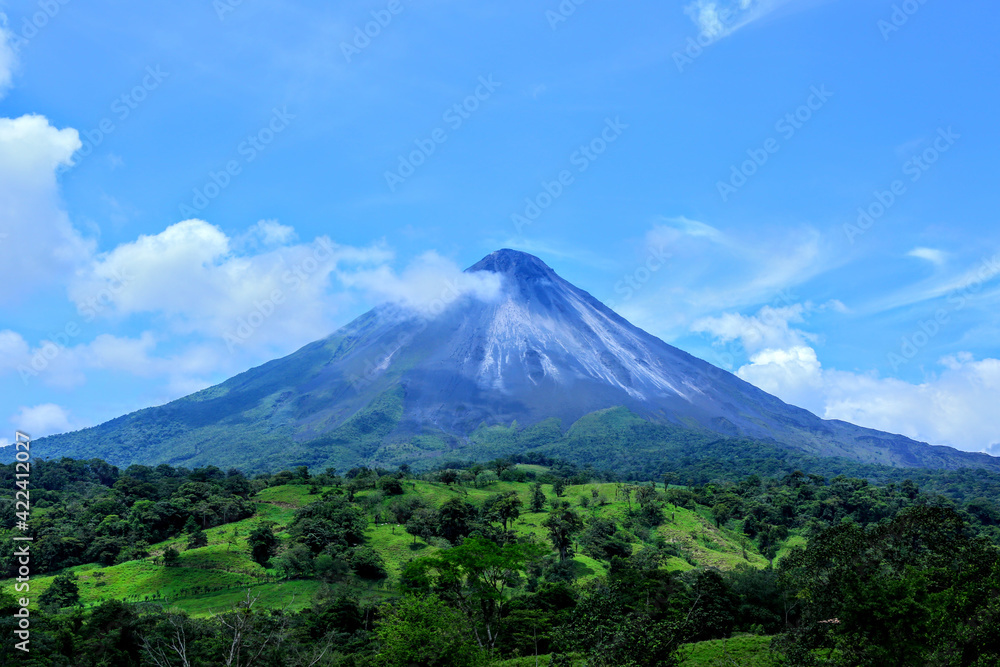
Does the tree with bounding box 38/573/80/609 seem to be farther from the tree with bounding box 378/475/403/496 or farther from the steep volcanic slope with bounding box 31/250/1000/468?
the steep volcanic slope with bounding box 31/250/1000/468

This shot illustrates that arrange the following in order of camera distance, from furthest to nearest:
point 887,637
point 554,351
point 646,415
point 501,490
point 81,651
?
point 554,351 → point 646,415 → point 501,490 → point 81,651 → point 887,637

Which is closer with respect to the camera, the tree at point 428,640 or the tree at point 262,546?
the tree at point 428,640

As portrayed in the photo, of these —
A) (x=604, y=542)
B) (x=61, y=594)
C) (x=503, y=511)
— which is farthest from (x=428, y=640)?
(x=503, y=511)

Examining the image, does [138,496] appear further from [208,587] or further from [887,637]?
[887,637]

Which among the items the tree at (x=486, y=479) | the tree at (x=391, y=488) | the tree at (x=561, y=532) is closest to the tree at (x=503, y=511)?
the tree at (x=561, y=532)

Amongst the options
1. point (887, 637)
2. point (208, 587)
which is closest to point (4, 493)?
point (208, 587)

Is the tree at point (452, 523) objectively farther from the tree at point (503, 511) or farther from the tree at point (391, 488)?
the tree at point (391, 488)

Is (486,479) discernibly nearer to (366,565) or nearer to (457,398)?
(366,565)
